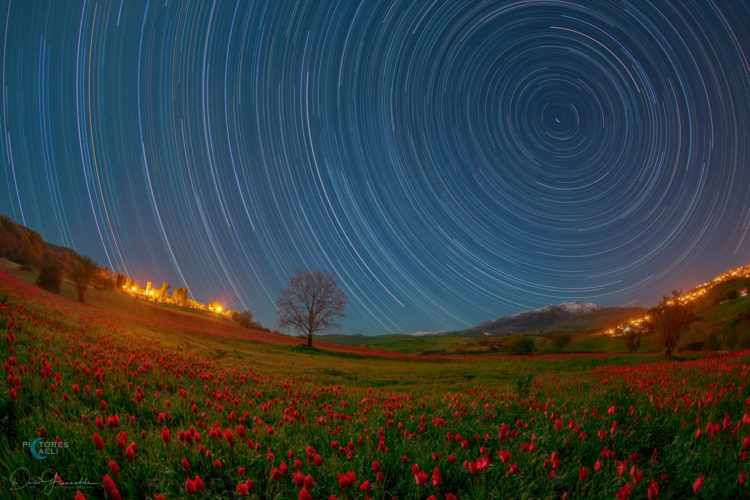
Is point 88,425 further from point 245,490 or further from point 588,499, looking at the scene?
point 588,499

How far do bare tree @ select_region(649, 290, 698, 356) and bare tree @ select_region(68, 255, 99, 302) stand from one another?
82877mm

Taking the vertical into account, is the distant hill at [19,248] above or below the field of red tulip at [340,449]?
above

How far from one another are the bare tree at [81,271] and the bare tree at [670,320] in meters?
82.9

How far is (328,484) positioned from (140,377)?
5.60 meters

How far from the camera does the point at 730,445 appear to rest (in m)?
3.48
